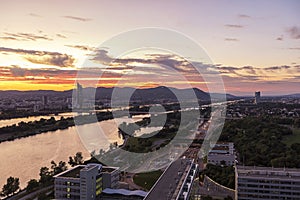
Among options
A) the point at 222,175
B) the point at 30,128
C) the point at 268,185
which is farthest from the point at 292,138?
the point at 30,128

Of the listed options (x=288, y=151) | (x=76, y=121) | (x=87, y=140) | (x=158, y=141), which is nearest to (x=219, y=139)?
(x=158, y=141)

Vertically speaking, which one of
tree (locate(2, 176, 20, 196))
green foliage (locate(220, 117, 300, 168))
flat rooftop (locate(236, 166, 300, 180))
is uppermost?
flat rooftop (locate(236, 166, 300, 180))

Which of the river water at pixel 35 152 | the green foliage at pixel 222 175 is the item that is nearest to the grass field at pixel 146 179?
the green foliage at pixel 222 175

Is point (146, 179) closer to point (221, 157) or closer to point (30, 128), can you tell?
point (221, 157)

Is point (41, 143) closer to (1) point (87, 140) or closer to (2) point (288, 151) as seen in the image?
(1) point (87, 140)

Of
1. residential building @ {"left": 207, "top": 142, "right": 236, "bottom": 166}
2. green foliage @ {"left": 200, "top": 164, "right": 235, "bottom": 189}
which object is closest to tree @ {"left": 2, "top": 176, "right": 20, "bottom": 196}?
green foliage @ {"left": 200, "top": 164, "right": 235, "bottom": 189}

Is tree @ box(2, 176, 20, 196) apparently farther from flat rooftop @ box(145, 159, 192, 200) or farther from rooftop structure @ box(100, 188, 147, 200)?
flat rooftop @ box(145, 159, 192, 200)

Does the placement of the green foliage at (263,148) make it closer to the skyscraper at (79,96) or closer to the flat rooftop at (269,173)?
the flat rooftop at (269,173)
